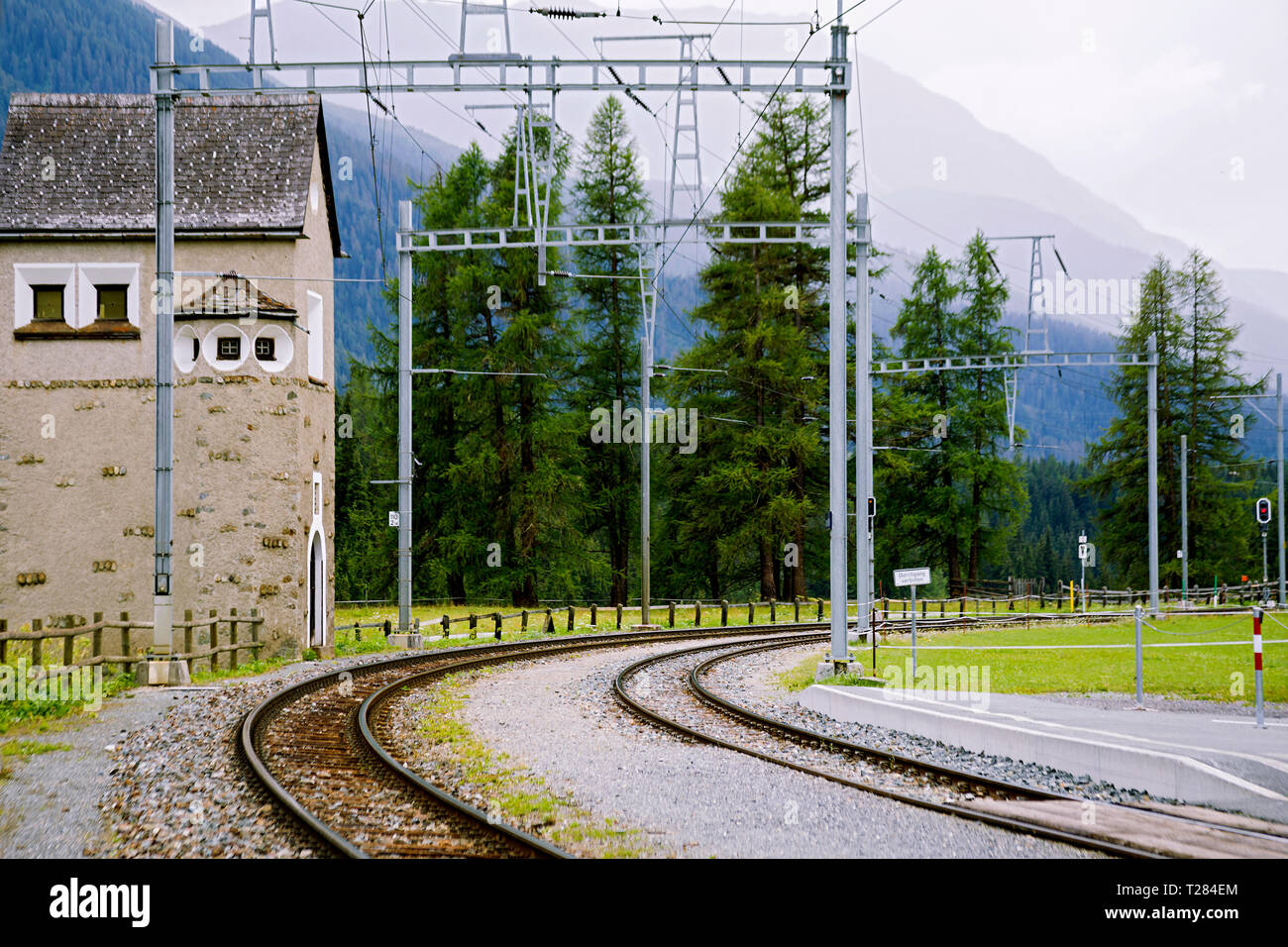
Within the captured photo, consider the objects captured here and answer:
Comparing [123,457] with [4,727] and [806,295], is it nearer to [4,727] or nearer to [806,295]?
[4,727]

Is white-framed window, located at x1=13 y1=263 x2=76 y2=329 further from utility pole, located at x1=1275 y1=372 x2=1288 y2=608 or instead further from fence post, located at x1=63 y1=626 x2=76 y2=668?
utility pole, located at x1=1275 y1=372 x2=1288 y2=608

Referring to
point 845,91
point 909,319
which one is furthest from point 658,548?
point 845,91

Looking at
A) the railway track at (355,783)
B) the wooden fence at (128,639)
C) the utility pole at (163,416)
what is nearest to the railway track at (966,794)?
the railway track at (355,783)

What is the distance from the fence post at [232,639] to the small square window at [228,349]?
547 centimetres

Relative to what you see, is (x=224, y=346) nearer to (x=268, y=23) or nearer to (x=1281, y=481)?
(x=268, y=23)

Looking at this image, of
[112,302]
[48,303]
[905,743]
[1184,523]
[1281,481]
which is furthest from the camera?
[1184,523]

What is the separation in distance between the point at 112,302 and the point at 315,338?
13.2 ft

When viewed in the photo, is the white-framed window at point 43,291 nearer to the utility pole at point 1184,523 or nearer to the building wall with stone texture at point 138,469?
the building wall with stone texture at point 138,469

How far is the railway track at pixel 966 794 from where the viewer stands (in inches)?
274

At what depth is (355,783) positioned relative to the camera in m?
9.15

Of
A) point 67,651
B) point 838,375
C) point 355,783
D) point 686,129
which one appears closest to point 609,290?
point 686,129

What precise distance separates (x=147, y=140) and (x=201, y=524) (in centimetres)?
874
